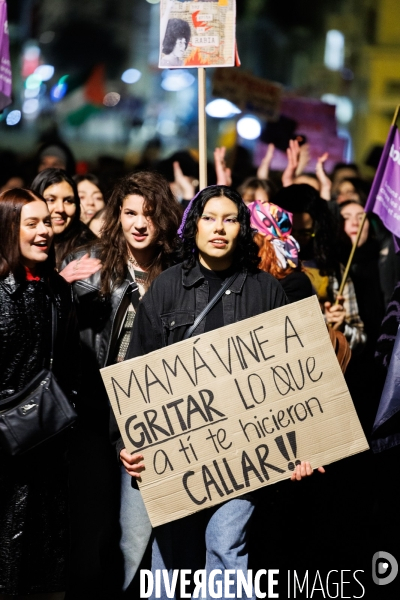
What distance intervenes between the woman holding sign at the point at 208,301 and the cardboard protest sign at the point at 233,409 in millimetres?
169

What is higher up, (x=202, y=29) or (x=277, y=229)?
(x=202, y=29)

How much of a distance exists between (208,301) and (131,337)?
0.37m

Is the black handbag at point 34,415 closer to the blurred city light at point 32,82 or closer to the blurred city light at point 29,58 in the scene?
the blurred city light at point 32,82


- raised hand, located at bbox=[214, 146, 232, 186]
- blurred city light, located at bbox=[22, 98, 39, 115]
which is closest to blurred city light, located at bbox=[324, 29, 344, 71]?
blurred city light, located at bbox=[22, 98, 39, 115]

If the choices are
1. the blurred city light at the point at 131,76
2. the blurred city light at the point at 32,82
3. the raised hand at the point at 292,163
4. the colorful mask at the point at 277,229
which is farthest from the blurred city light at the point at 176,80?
the colorful mask at the point at 277,229

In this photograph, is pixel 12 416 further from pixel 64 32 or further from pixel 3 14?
pixel 64 32

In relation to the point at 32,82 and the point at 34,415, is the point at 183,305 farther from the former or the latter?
the point at 32,82

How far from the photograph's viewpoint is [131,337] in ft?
14.7

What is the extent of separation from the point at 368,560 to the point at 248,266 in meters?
2.12

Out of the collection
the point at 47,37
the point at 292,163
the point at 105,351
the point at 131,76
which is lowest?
the point at 105,351

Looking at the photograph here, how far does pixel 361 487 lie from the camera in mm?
6578

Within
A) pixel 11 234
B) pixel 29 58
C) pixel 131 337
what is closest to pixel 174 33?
pixel 11 234

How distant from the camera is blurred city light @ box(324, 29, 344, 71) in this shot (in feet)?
97.8

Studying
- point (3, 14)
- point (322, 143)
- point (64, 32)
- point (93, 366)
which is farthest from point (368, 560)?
point (64, 32)
